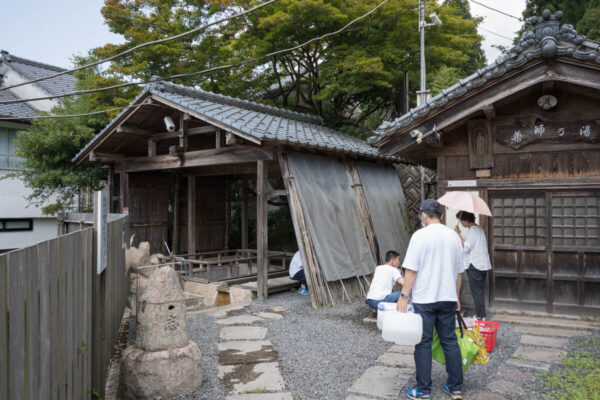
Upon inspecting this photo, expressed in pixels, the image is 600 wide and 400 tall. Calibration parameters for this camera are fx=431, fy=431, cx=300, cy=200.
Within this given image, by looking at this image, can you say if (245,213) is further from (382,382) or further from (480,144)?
(382,382)

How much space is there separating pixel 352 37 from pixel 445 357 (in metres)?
13.4

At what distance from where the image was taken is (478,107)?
22.9 feet

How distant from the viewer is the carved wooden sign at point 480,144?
7473 mm

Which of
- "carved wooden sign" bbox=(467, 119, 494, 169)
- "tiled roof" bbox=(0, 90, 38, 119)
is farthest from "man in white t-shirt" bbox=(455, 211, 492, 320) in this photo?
"tiled roof" bbox=(0, 90, 38, 119)

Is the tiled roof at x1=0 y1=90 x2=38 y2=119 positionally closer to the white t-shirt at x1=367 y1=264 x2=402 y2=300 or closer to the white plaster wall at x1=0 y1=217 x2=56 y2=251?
the white plaster wall at x1=0 y1=217 x2=56 y2=251

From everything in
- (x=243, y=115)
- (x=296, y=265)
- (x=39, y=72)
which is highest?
(x=39, y=72)

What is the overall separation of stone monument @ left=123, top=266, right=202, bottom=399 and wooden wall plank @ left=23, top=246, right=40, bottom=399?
6.88 feet

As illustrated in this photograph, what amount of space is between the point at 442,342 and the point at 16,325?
3.56 meters

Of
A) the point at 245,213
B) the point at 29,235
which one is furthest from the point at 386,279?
the point at 29,235

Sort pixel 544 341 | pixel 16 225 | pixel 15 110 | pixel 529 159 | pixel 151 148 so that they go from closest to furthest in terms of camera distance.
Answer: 1. pixel 544 341
2. pixel 529 159
3. pixel 151 148
4. pixel 15 110
5. pixel 16 225

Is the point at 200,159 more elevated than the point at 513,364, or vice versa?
the point at 200,159

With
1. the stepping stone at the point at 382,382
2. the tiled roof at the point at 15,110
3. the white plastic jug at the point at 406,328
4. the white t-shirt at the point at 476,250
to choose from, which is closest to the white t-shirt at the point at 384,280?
the white t-shirt at the point at 476,250

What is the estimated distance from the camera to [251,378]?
493 centimetres

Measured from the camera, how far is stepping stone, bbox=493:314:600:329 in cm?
667
